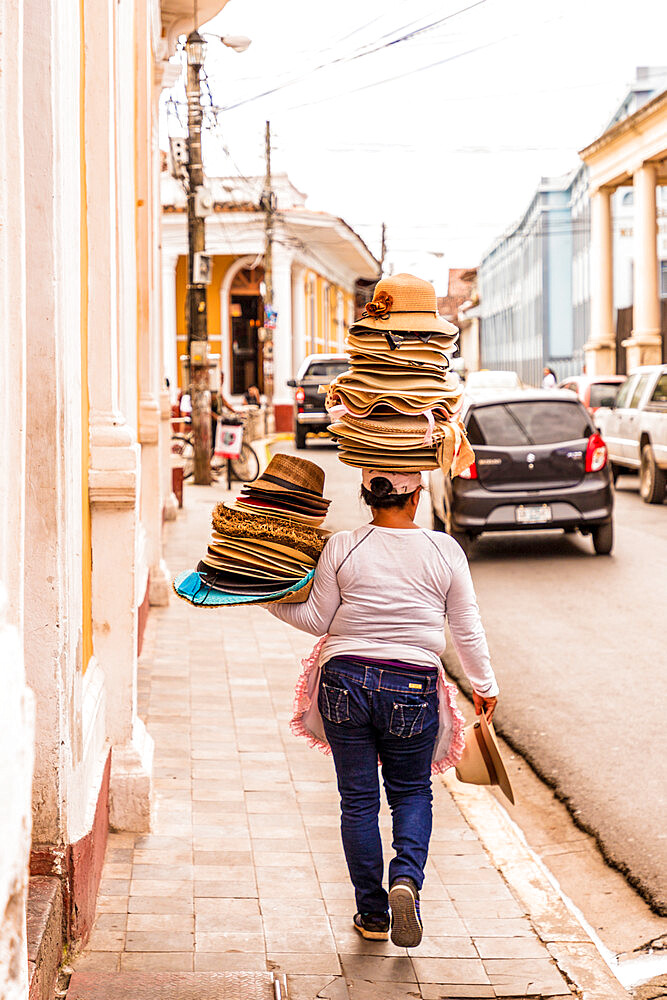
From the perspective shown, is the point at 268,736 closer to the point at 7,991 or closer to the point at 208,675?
the point at 208,675

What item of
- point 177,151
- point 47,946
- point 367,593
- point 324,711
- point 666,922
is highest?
point 177,151

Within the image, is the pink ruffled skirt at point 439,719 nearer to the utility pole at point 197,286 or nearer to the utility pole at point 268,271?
the utility pole at point 197,286

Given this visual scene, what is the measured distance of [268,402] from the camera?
36.6 metres

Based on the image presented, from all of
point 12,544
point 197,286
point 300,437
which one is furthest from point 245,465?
point 12,544

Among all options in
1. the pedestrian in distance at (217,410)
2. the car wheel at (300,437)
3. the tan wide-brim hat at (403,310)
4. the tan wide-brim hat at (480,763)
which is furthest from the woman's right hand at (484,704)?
the car wheel at (300,437)

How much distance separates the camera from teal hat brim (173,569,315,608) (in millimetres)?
4066

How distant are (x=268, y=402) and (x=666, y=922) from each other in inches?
1274

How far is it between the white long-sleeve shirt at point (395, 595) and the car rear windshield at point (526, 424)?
900 cm

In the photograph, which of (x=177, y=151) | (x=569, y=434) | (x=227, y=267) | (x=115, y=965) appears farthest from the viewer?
(x=227, y=267)

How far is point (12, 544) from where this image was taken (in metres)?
2.27

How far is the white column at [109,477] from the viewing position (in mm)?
5094

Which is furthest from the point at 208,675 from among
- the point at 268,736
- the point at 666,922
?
the point at 666,922

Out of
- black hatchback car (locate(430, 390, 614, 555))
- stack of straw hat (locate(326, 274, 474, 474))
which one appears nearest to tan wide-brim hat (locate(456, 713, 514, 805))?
stack of straw hat (locate(326, 274, 474, 474))

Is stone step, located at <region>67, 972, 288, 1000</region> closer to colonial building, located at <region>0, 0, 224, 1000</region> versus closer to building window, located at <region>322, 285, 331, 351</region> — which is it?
colonial building, located at <region>0, 0, 224, 1000</region>
